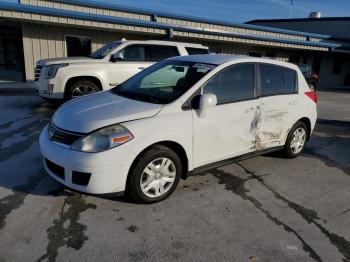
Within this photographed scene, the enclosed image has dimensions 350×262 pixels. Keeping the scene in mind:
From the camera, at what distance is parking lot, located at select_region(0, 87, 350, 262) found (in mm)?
2857

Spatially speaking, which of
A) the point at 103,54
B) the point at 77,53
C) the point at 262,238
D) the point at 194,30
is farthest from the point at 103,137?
the point at 194,30

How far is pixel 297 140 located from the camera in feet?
17.6

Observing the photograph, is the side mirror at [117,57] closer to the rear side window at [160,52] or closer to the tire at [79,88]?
the tire at [79,88]

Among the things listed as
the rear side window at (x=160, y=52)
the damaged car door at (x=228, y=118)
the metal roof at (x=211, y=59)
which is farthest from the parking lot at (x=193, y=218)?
the rear side window at (x=160, y=52)

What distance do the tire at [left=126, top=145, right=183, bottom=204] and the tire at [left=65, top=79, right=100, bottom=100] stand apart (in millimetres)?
4856

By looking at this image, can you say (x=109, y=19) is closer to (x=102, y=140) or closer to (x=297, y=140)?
(x=297, y=140)

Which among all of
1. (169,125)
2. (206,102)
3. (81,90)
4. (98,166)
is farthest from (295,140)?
(81,90)

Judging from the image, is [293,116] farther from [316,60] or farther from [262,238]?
[316,60]

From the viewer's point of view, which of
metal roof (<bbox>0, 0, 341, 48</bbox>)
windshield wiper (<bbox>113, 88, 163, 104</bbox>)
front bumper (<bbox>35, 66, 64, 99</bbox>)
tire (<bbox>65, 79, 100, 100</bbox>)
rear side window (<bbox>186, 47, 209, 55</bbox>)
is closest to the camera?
windshield wiper (<bbox>113, 88, 163, 104</bbox>)

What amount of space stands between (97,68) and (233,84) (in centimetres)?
478

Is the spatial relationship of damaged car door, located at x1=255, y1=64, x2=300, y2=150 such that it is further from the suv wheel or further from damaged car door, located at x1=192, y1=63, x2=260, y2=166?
the suv wheel

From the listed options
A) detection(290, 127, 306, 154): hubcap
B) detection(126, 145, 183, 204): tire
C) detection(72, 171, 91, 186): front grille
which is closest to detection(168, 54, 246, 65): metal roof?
detection(126, 145, 183, 204): tire

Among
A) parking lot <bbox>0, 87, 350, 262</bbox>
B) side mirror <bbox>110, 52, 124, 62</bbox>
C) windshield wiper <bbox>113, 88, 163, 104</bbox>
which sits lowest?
parking lot <bbox>0, 87, 350, 262</bbox>

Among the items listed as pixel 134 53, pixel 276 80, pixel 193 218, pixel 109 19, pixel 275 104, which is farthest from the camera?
pixel 109 19
